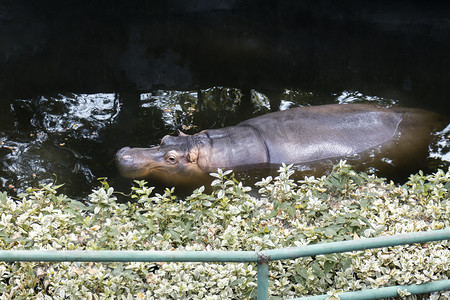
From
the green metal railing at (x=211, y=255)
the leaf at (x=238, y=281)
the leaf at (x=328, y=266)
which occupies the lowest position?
the leaf at (x=238, y=281)

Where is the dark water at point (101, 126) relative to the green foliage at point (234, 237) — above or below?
above

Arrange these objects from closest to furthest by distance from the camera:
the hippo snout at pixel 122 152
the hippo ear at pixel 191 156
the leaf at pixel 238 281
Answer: the leaf at pixel 238 281, the hippo snout at pixel 122 152, the hippo ear at pixel 191 156

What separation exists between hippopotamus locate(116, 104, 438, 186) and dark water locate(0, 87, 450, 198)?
0.25m

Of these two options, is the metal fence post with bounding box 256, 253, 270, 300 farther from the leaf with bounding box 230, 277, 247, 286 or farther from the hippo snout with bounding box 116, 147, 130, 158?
the hippo snout with bounding box 116, 147, 130, 158

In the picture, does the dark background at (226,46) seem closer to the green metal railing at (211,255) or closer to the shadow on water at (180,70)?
the shadow on water at (180,70)

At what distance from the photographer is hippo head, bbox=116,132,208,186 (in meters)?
6.93

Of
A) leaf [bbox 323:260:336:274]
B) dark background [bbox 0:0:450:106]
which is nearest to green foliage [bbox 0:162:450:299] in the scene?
leaf [bbox 323:260:336:274]

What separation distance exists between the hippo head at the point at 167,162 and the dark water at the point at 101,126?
223 mm

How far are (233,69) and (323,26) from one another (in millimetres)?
2880

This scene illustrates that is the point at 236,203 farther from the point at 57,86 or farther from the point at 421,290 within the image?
the point at 57,86

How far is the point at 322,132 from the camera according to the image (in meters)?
7.46

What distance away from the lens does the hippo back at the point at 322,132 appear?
24.0 feet

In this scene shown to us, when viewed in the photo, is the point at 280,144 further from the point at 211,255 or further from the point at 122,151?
the point at 211,255

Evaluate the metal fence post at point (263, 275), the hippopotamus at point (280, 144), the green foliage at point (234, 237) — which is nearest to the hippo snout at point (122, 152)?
the hippopotamus at point (280, 144)
